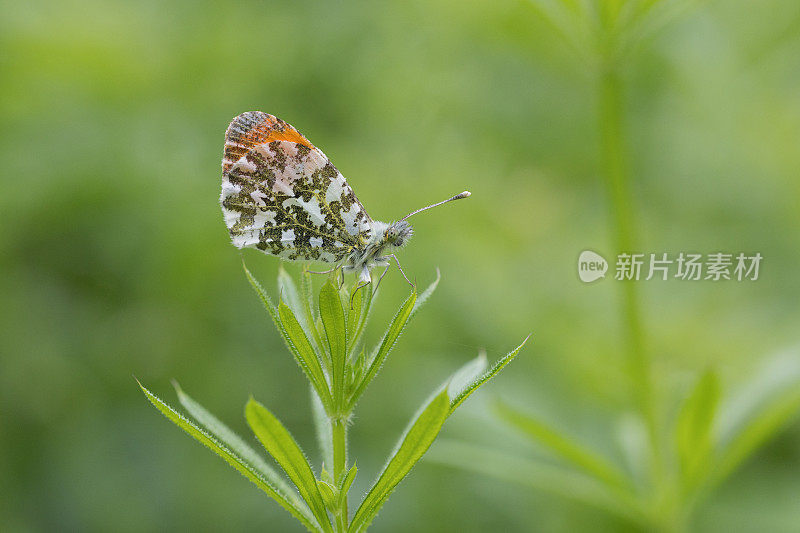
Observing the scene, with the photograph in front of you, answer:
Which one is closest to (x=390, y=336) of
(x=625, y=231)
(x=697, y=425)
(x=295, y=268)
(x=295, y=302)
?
(x=295, y=302)

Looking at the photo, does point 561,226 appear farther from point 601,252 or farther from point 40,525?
point 40,525

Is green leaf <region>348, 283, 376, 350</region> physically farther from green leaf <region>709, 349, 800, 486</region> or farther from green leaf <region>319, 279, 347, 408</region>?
green leaf <region>709, 349, 800, 486</region>

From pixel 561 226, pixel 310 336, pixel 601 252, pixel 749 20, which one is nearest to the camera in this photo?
pixel 310 336

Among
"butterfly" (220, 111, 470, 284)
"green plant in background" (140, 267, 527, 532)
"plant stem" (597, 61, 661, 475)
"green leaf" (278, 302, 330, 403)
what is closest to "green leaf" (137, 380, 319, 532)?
"green plant in background" (140, 267, 527, 532)

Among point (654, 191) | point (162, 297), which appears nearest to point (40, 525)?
point (162, 297)

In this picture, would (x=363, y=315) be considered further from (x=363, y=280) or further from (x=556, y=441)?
(x=556, y=441)
